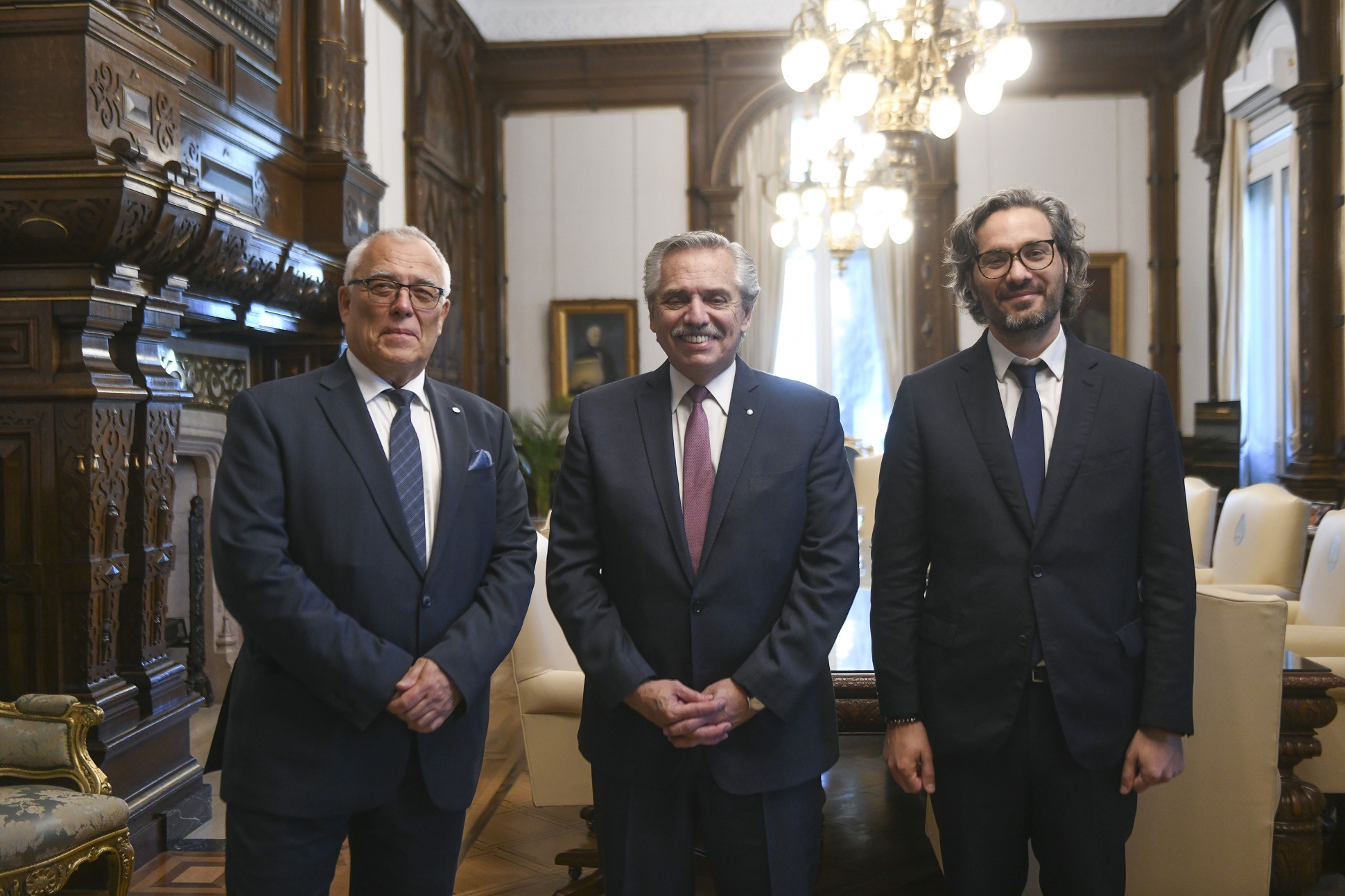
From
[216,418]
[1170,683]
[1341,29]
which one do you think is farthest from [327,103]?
[1341,29]

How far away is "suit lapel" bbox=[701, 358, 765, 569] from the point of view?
6.02 ft

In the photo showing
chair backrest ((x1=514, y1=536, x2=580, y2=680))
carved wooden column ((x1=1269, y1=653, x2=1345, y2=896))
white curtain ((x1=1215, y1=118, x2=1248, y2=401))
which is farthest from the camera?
white curtain ((x1=1215, y1=118, x2=1248, y2=401))

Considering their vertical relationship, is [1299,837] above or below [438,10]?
below

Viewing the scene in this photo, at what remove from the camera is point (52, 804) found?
7.52ft

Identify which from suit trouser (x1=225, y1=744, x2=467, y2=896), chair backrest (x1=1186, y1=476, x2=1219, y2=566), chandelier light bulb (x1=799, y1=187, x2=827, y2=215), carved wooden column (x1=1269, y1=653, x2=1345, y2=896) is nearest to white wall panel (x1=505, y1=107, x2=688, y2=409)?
chandelier light bulb (x1=799, y1=187, x2=827, y2=215)

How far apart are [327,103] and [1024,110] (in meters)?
6.12

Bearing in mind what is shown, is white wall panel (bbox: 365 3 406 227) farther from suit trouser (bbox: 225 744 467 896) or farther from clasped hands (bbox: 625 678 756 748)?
clasped hands (bbox: 625 678 756 748)

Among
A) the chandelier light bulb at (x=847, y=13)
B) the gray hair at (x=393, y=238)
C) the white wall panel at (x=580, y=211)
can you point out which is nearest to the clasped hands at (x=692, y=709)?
the gray hair at (x=393, y=238)

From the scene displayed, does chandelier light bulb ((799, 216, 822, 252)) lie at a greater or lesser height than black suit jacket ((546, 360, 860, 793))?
greater

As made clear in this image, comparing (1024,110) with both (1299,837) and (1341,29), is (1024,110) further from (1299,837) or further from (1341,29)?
(1299,837)

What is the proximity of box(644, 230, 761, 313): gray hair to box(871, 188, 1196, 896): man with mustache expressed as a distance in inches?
14.7

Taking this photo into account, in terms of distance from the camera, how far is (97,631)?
3035mm

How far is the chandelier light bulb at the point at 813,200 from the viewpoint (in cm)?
589

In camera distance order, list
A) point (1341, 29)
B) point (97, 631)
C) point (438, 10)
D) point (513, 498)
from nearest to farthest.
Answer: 1. point (513, 498)
2. point (97, 631)
3. point (1341, 29)
4. point (438, 10)
